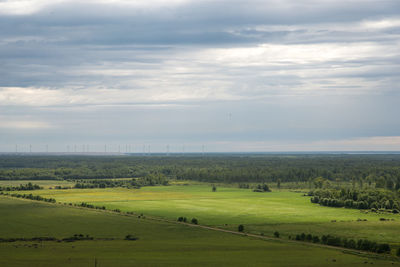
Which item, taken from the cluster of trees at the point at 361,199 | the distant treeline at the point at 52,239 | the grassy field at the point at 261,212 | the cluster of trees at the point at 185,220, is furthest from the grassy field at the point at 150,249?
the cluster of trees at the point at 361,199

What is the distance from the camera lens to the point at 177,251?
83875mm

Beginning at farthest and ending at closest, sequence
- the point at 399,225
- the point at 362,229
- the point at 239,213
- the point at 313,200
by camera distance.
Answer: the point at 313,200 < the point at 239,213 < the point at 399,225 < the point at 362,229

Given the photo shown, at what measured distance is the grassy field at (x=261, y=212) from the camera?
104688 mm

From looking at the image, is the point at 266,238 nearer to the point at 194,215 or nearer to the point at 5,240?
the point at 194,215

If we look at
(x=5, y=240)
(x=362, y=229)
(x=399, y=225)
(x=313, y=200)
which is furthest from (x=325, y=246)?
(x=313, y=200)

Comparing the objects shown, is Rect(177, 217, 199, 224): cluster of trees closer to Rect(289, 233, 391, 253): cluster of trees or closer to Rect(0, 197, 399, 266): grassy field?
Rect(0, 197, 399, 266): grassy field

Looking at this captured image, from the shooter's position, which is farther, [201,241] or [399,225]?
[399,225]

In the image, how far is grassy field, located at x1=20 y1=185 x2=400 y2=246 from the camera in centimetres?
10469

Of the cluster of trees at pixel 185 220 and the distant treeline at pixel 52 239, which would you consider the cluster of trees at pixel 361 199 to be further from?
the distant treeline at pixel 52 239

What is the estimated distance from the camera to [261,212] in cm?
13500

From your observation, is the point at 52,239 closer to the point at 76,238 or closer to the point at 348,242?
the point at 76,238

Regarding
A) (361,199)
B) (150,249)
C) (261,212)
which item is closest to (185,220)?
(261,212)

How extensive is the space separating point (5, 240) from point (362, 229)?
67.7m

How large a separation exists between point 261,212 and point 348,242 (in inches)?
1851
